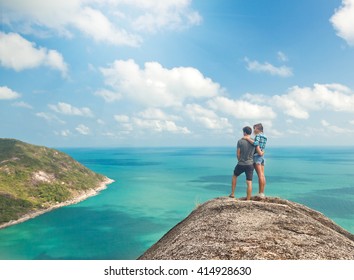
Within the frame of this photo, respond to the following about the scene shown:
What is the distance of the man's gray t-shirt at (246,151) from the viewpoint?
13.8 metres

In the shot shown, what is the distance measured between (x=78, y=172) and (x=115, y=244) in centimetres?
8724

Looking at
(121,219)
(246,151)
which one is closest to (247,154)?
(246,151)

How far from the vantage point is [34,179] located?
124375mm

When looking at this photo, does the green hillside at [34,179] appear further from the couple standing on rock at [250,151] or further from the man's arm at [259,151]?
the man's arm at [259,151]

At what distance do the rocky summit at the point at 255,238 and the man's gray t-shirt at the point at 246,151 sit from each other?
2582mm

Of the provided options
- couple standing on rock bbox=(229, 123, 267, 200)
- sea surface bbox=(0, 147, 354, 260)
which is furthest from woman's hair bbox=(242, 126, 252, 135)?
sea surface bbox=(0, 147, 354, 260)

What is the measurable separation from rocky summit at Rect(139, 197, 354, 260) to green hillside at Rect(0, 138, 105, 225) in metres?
100

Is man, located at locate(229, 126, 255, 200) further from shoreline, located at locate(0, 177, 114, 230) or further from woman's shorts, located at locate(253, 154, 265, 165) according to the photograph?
shoreline, located at locate(0, 177, 114, 230)

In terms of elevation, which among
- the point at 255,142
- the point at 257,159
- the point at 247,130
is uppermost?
the point at 247,130

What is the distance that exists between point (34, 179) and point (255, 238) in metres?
133

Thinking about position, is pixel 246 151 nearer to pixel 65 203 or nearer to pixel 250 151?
pixel 250 151

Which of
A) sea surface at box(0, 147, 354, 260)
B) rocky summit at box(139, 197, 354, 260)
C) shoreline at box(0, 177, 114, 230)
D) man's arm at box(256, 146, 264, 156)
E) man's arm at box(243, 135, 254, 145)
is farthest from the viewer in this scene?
shoreline at box(0, 177, 114, 230)

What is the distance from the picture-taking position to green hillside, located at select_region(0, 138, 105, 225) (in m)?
104

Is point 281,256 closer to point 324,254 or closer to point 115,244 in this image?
point 324,254
